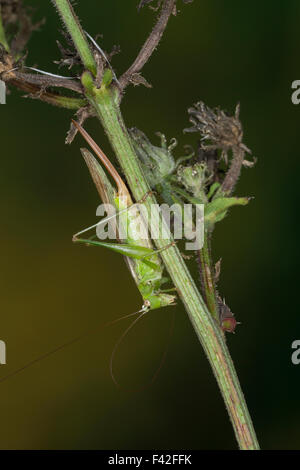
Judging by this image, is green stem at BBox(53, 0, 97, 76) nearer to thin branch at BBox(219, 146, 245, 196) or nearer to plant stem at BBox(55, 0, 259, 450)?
plant stem at BBox(55, 0, 259, 450)

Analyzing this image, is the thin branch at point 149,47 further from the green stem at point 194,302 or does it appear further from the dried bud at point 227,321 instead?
the dried bud at point 227,321

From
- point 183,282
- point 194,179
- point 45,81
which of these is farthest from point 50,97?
point 183,282

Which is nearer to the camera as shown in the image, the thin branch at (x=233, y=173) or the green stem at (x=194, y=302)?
the green stem at (x=194, y=302)

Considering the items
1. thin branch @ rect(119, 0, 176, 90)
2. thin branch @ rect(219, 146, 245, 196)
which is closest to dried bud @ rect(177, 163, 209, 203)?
thin branch @ rect(219, 146, 245, 196)

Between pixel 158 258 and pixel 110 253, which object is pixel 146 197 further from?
pixel 110 253

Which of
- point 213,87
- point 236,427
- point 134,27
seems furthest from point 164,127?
point 236,427

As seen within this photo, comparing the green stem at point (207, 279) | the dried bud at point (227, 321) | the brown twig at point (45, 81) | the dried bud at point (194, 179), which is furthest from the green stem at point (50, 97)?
the dried bud at point (227, 321)

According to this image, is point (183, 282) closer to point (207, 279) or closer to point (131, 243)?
point (207, 279)
